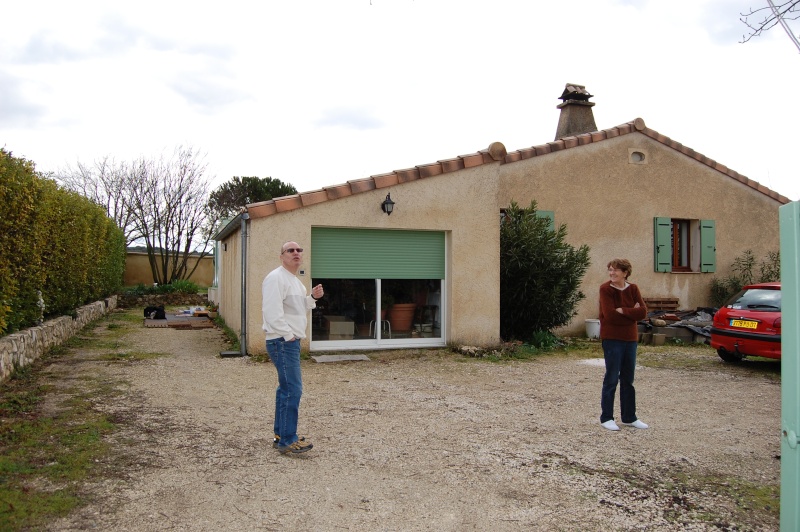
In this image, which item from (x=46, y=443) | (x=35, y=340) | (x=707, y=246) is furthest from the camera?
(x=707, y=246)

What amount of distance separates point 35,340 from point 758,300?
35.8ft

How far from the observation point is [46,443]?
4953 millimetres

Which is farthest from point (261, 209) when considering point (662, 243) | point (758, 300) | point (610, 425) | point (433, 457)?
point (662, 243)

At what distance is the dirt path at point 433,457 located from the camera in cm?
381

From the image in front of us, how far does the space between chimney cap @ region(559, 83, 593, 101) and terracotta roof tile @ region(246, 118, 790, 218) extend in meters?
3.29

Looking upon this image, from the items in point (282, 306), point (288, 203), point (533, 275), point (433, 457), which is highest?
point (288, 203)

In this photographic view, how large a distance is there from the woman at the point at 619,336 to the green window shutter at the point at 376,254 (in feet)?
16.9

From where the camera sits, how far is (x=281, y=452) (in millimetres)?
4941

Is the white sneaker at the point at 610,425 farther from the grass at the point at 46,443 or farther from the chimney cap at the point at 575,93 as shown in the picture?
the chimney cap at the point at 575,93

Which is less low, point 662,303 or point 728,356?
point 662,303

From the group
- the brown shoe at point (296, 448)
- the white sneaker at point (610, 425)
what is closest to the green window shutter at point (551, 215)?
the white sneaker at point (610, 425)

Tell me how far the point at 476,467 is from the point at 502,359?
566 centimetres

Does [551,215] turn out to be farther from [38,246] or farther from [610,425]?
[38,246]

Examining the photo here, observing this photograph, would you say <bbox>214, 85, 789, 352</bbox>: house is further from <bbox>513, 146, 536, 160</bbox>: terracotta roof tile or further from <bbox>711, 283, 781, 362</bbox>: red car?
<bbox>711, 283, 781, 362</bbox>: red car
